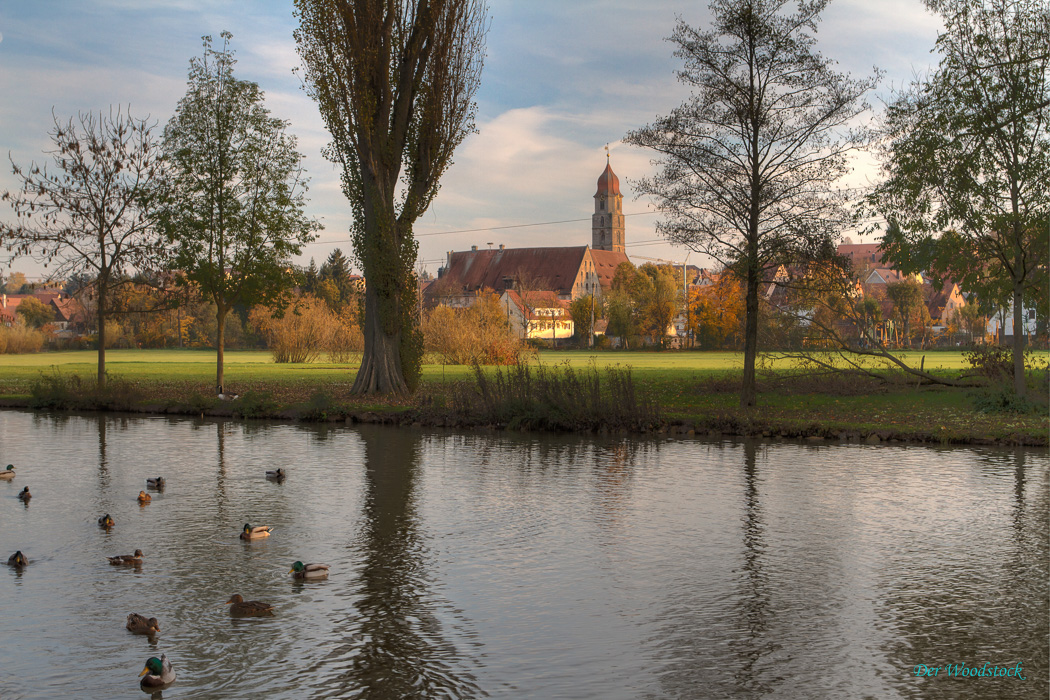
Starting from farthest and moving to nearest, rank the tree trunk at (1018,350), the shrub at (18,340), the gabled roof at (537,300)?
the gabled roof at (537,300)
the shrub at (18,340)
the tree trunk at (1018,350)

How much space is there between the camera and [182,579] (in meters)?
8.62

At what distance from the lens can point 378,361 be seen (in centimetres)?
2822

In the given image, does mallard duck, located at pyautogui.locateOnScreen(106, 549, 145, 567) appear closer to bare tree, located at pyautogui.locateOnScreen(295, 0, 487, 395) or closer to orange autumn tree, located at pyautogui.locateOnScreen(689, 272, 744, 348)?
bare tree, located at pyautogui.locateOnScreen(295, 0, 487, 395)

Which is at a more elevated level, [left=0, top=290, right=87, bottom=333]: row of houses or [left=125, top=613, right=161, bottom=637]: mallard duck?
[left=0, top=290, right=87, bottom=333]: row of houses

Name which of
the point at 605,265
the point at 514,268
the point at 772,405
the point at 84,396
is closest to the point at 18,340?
the point at 84,396

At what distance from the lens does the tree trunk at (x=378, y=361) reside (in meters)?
28.1

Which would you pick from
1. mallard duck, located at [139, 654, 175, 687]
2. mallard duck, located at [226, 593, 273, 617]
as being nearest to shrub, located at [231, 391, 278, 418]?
mallard duck, located at [226, 593, 273, 617]

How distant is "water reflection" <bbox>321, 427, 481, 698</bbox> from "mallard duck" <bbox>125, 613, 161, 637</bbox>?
4.64 ft

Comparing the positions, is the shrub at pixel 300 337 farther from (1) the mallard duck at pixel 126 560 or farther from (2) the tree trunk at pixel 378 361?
(1) the mallard duck at pixel 126 560

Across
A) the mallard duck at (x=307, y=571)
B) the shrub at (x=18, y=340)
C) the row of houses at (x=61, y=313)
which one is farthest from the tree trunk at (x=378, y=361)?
the row of houses at (x=61, y=313)

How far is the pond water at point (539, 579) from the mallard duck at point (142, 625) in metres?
0.11

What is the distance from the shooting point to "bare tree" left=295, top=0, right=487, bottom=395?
2669 centimetres

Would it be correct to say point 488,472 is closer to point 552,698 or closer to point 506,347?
point 552,698

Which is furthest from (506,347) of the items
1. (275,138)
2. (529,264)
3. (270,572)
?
(529,264)
